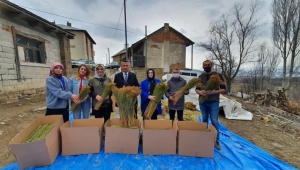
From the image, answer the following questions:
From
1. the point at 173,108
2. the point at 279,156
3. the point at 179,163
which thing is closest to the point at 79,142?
the point at 179,163

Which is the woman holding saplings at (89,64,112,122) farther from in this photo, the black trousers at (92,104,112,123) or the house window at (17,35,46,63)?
the house window at (17,35,46,63)

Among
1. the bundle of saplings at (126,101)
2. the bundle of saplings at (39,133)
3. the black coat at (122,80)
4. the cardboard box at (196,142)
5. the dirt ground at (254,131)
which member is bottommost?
the dirt ground at (254,131)

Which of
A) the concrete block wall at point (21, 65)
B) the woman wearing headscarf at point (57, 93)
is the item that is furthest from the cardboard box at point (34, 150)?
the concrete block wall at point (21, 65)

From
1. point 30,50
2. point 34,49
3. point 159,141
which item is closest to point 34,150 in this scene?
point 159,141

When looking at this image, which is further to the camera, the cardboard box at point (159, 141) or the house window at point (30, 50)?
the house window at point (30, 50)

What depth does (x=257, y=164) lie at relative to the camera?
6.00 ft

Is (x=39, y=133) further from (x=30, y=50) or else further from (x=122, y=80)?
(x=30, y=50)

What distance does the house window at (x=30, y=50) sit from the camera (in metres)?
5.09

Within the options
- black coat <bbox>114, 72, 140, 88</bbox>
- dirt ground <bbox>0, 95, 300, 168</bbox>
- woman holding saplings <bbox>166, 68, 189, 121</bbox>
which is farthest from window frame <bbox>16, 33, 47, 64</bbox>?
woman holding saplings <bbox>166, 68, 189, 121</bbox>

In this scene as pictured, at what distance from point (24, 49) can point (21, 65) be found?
2.14 feet

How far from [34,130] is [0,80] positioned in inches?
161

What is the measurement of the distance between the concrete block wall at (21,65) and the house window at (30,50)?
0.19 metres

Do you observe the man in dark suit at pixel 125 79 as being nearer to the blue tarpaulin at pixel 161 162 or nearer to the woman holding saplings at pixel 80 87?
the woman holding saplings at pixel 80 87

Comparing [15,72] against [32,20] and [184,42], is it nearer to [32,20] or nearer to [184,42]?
[32,20]
